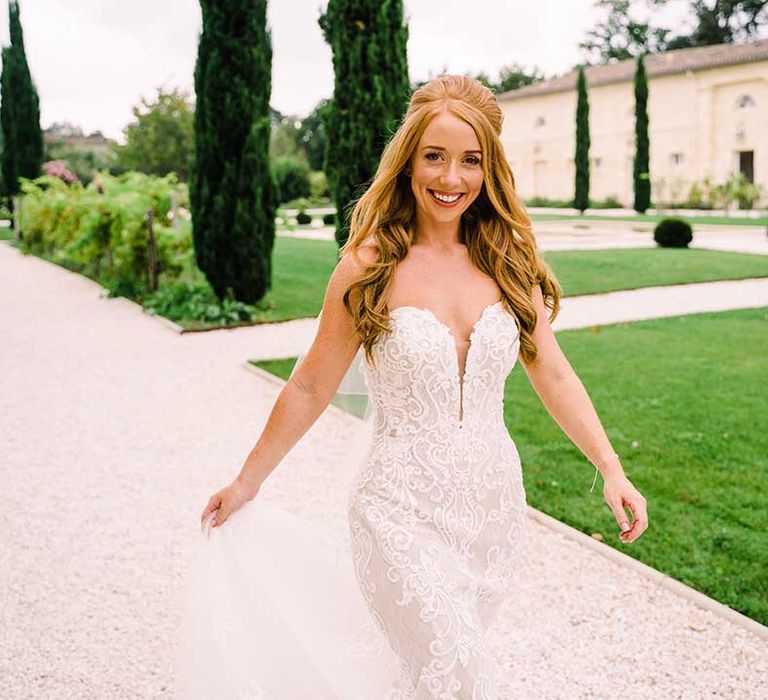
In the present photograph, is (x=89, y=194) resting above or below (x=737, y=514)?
above

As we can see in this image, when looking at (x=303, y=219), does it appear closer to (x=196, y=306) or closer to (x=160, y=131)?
(x=160, y=131)

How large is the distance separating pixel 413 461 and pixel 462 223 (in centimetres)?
74

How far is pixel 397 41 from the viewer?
11508 mm

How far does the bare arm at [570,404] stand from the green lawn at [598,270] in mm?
9936

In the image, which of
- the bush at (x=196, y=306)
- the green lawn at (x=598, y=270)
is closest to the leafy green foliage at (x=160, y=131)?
the green lawn at (x=598, y=270)

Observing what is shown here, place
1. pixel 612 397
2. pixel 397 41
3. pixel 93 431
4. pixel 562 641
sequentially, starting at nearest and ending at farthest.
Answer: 1. pixel 562 641
2. pixel 93 431
3. pixel 612 397
4. pixel 397 41

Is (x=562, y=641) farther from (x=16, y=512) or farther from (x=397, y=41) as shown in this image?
(x=397, y=41)

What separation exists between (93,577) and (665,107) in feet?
163

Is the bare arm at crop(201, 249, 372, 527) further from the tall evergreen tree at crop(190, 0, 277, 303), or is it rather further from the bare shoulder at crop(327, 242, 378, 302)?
the tall evergreen tree at crop(190, 0, 277, 303)

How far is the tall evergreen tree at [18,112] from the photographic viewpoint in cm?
2942

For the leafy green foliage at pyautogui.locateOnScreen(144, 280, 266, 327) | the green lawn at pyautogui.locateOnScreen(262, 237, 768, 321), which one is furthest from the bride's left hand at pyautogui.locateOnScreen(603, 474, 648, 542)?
the green lawn at pyautogui.locateOnScreen(262, 237, 768, 321)

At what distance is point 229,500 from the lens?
2.46 m

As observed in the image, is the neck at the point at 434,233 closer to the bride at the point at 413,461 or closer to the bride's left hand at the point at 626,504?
the bride at the point at 413,461

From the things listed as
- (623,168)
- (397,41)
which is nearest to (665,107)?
(623,168)
